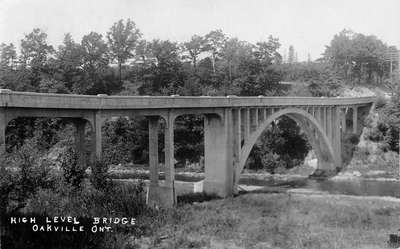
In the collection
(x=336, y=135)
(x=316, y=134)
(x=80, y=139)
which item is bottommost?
(x=336, y=135)

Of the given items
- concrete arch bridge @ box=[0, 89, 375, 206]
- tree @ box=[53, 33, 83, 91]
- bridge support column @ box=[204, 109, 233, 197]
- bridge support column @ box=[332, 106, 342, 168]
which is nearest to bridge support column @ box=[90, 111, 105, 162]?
concrete arch bridge @ box=[0, 89, 375, 206]

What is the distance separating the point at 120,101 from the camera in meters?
26.7

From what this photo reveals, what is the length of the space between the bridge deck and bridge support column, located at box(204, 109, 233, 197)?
1.86 meters

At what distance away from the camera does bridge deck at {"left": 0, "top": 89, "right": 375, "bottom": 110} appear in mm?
20922

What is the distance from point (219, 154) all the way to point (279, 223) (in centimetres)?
1235

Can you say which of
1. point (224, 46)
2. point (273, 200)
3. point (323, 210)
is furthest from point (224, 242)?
point (224, 46)

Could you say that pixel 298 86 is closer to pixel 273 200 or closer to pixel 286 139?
pixel 286 139

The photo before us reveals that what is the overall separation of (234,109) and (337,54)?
55954 mm

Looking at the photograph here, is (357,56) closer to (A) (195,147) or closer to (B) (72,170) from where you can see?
(A) (195,147)

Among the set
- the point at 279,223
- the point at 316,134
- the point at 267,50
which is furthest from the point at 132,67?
the point at 279,223

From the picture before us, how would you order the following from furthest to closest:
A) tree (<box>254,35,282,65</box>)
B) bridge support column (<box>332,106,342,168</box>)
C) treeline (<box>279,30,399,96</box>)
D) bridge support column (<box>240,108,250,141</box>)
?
treeline (<box>279,30,399,96</box>)
tree (<box>254,35,282,65</box>)
bridge support column (<box>332,106,342,168</box>)
bridge support column (<box>240,108,250,141</box>)

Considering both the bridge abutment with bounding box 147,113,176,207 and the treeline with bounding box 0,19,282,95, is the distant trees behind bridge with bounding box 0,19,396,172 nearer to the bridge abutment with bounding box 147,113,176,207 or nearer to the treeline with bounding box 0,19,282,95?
the treeline with bounding box 0,19,282,95

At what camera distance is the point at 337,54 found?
85.9 m

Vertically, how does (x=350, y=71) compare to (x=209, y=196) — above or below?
above
